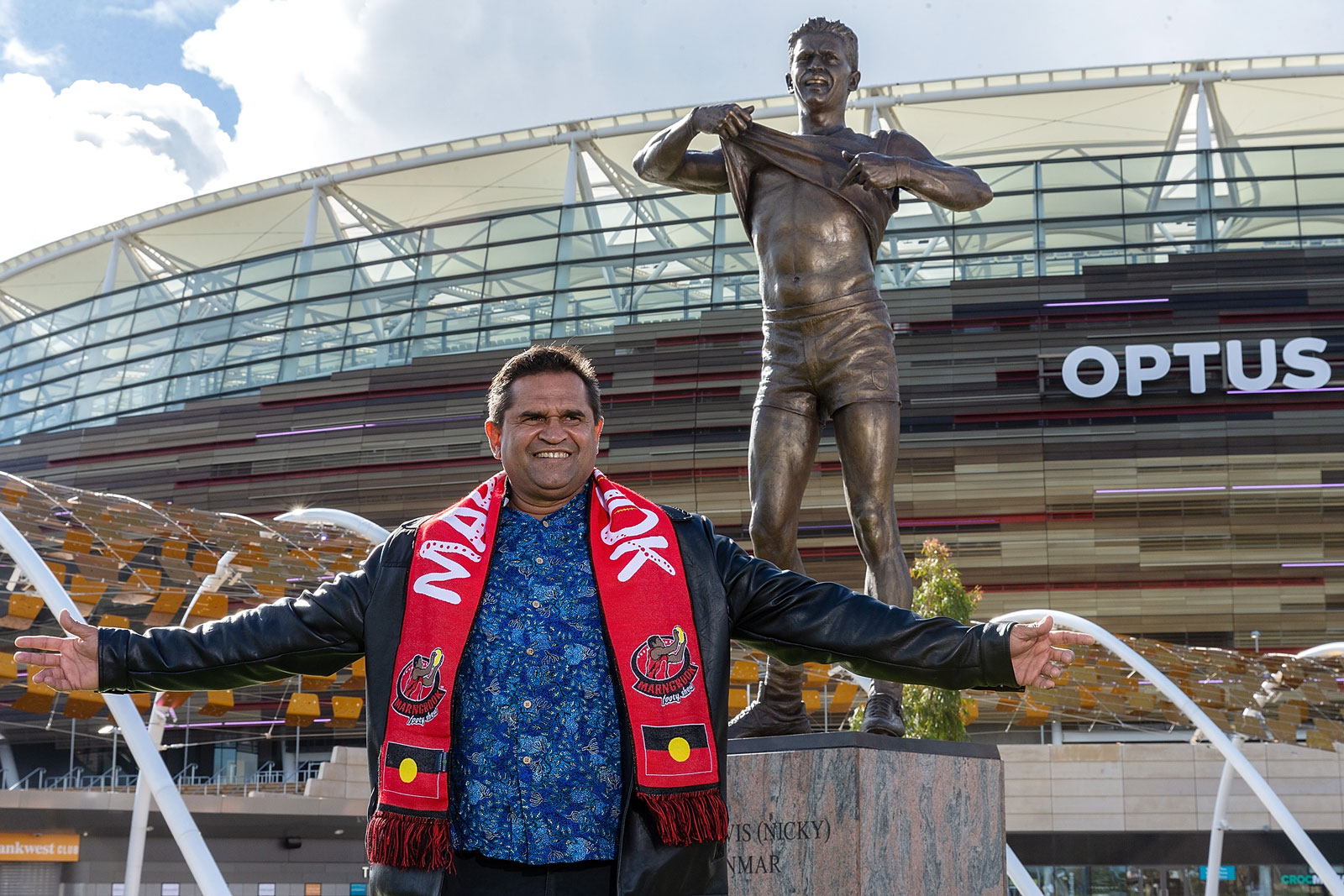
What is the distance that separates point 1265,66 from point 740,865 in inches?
1635

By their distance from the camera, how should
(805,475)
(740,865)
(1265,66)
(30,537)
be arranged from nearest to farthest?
1. (740,865)
2. (805,475)
3. (30,537)
4. (1265,66)

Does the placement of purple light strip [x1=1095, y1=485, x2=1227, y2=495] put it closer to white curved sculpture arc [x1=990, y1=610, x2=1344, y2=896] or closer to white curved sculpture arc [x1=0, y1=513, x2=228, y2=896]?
white curved sculpture arc [x1=990, y1=610, x2=1344, y2=896]

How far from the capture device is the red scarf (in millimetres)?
2736

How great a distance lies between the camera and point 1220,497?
108 ft

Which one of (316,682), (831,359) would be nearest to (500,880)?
(831,359)

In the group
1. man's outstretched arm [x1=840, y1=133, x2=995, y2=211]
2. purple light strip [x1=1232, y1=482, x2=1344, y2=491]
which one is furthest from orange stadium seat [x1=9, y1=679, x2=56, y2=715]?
purple light strip [x1=1232, y1=482, x2=1344, y2=491]

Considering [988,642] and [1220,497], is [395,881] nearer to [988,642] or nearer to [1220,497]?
[988,642]

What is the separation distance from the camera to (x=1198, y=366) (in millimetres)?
33094

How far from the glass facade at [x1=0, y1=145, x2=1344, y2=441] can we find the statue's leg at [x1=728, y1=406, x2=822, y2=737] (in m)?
30.2

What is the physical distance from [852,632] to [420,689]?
35.7 inches

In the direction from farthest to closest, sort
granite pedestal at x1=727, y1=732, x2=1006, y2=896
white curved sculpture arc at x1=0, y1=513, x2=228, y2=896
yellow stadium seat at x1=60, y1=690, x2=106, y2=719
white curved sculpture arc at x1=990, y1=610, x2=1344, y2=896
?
yellow stadium seat at x1=60, y1=690, x2=106, y2=719
white curved sculpture arc at x1=990, y1=610, x2=1344, y2=896
white curved sculpture arc at x1=0, y1=513, x2=228, y2=896
granite pedestal at x1=727, y1=732, x2=1006, y2=896

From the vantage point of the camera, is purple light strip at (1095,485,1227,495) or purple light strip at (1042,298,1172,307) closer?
purple light strip at (1095,485,1227,495)

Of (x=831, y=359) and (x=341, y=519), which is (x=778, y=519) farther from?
(x=341, y=519)

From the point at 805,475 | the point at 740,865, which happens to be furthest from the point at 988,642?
the point at 805,475
